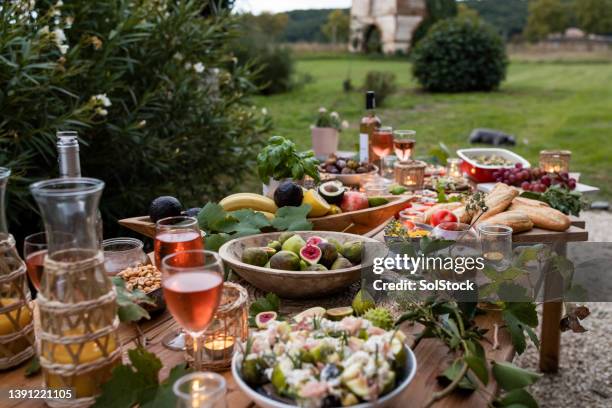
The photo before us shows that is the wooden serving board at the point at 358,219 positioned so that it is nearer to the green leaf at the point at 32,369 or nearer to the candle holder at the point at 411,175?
the candle holder at the point at 411,175

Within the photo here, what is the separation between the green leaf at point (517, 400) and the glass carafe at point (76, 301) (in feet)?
2.51

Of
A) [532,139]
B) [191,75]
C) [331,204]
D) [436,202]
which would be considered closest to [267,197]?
[331,204]

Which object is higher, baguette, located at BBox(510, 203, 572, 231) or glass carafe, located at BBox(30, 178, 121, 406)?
glass carafe, located at BBox(30, 178, 121, 406)

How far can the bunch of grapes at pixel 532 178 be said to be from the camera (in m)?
2.85

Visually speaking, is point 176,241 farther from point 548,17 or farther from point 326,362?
point 548,17

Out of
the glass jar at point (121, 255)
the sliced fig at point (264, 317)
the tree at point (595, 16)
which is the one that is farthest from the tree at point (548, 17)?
the sliced fig at point (264, 317)

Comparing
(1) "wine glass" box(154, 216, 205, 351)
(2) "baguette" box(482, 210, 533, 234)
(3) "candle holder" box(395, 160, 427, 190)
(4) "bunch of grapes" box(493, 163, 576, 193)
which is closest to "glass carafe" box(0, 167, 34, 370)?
(1) "wine glass" box(154, 216, 205, 351)

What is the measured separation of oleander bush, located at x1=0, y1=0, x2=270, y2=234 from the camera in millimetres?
3613

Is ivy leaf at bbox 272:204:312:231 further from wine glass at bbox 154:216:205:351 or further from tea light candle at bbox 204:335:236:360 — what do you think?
tea light candle at bbox 204:335:236:360

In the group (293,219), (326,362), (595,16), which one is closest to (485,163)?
(293,219)

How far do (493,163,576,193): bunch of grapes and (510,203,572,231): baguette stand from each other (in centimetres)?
51

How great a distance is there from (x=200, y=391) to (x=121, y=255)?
81 centimetres

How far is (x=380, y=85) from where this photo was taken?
1384 cm

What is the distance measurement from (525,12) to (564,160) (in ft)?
105
